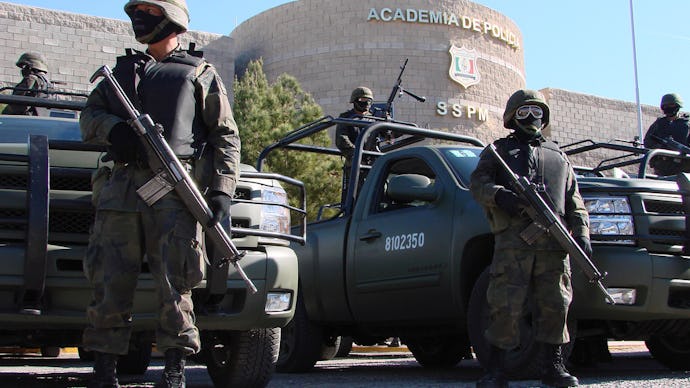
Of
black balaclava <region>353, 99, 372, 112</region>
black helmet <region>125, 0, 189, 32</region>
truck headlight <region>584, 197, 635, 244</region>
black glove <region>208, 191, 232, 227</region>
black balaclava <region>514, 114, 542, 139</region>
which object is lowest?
truck headlight <region>584, 197, 635, 244</region>

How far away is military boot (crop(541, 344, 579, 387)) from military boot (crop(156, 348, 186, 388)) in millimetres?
1992

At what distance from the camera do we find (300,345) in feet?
22.5

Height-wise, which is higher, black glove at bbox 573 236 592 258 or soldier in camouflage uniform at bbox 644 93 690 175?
soldier in camouflage uniform at bbox 644 93 690 175

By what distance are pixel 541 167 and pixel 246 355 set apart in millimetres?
1966

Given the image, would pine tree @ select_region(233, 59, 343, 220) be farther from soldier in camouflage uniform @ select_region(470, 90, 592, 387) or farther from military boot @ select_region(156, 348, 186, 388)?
military boot @ select_region(156, 348, 186, 388)

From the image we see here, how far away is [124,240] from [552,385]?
2.36m

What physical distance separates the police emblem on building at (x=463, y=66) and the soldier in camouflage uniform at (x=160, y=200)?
34284 mm

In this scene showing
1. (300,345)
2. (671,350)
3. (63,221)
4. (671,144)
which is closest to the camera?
(63,221)

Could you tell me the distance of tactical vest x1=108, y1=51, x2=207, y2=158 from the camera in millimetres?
4070

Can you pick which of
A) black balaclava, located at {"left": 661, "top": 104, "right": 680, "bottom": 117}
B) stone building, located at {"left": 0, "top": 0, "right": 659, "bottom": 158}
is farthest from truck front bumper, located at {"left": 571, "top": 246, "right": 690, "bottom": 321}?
stone building, located at {"left": 0, "top": 0, "right": 659, "bottom": 158}

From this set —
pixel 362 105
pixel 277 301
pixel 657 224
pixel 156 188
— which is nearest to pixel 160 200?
pixel 156 188

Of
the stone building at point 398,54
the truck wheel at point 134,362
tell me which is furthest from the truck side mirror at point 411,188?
the stone building at point 398,54

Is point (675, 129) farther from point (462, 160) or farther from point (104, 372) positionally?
Answer: point (104, 372)

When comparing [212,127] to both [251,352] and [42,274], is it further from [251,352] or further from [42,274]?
[251,352]
